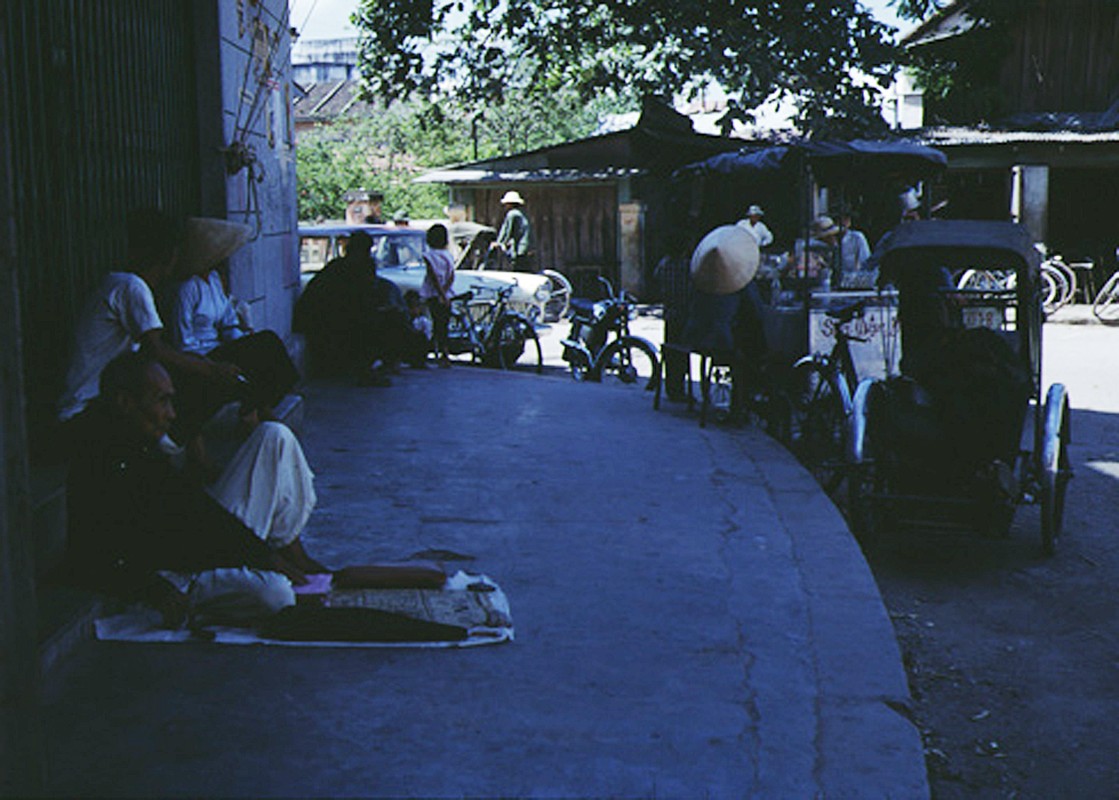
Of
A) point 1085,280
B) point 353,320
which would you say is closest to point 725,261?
point 353,320

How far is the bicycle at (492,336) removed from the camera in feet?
49.8

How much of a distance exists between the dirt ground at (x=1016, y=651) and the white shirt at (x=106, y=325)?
3.38 metres

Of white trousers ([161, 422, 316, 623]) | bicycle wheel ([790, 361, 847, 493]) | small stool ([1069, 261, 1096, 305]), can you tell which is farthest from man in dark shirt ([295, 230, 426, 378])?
small stool ([1069, 261, 1096, 305])

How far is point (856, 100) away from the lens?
18.9 metres

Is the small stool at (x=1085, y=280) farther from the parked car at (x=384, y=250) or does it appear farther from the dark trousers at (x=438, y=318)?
the dark trousers at (x=438, y=318)

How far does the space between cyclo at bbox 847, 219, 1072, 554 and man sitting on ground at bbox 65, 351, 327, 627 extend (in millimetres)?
3575

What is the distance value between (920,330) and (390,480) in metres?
3.08

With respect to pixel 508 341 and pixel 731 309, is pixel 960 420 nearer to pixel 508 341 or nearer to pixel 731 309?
pixel 731 309

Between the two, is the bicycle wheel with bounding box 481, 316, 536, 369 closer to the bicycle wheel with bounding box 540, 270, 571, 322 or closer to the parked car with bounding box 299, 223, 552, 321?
the parked car with bounding box 299, 223, 552, 321

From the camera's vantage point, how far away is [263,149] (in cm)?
998

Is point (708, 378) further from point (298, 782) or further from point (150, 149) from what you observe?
point (298, 782)

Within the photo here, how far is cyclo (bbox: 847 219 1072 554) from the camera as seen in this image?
692 cm

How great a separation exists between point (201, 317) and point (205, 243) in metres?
0.38

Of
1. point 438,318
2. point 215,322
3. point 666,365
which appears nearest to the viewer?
point 215,322
